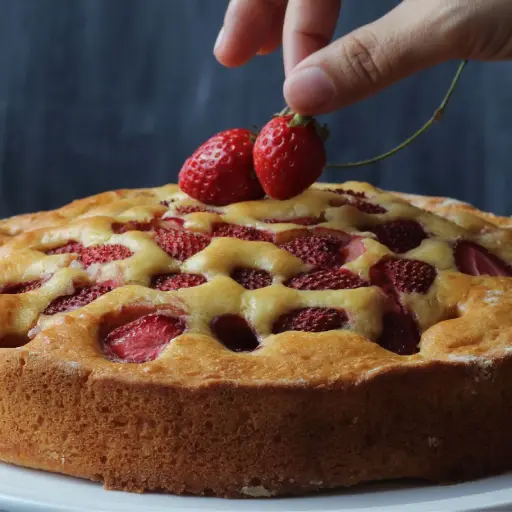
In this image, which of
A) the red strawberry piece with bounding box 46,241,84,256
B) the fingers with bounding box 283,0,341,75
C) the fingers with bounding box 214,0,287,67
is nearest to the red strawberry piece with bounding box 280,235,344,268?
the red strawberry piece with bounding box 46,241,84,256

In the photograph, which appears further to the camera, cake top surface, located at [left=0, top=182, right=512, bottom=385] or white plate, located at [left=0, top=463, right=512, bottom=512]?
cake top surface, located at [left=0, top=182, right=512, bottom=385]

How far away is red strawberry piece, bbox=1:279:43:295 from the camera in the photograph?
1301mm

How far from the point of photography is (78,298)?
123 centimetres

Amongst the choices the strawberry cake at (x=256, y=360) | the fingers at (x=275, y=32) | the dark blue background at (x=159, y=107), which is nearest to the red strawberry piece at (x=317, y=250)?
the strawberry cake at (x=256, y=360)

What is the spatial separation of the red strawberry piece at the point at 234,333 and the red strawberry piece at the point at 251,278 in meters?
0.09

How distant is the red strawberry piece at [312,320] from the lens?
1132 mm

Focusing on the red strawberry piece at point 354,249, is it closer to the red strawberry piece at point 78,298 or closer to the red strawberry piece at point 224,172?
the red strawberry piece at point 224,172

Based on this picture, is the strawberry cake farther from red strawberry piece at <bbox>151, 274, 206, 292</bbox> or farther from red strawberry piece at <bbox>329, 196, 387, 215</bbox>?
red strawberry piece at <bbox>329, 196, 387, 215</bbox>

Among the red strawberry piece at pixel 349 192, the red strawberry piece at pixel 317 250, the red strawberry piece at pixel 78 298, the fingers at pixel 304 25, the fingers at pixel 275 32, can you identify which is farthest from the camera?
the fingers at pixel 275 32

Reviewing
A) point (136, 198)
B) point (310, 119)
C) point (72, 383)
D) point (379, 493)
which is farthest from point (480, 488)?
point (136, 198)

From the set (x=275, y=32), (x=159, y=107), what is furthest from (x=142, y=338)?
(x=159, y=107)

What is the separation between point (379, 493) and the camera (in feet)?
3.21

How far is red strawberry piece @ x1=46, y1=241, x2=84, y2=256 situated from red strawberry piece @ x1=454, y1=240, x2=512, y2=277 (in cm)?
62

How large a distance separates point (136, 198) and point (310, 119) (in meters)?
0.47
